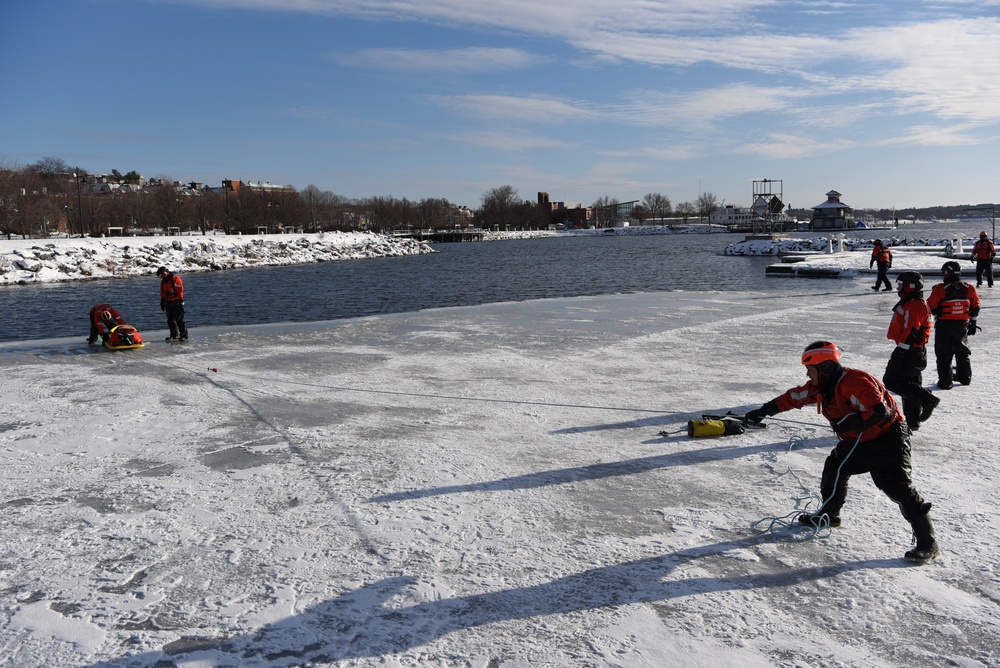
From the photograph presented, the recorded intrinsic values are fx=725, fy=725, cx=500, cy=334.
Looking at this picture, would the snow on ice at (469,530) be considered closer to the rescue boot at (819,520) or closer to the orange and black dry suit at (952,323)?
the rescue boot at (819,520)

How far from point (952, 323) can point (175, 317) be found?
13.0m

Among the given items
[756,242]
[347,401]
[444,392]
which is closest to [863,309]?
[444,392]

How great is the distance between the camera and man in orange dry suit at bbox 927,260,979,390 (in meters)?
8.74

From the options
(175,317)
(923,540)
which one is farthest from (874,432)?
(175,317)

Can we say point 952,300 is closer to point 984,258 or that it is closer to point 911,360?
point 911,360

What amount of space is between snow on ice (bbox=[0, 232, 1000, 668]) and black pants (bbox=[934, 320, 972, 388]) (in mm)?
389

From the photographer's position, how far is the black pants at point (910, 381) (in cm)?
732

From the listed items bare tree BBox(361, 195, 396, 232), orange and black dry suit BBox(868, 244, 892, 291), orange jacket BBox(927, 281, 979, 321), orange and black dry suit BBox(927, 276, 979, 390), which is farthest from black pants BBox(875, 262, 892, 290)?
bare tree BBox(361, 195, 396, 232)

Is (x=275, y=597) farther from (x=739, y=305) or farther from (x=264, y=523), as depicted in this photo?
(x=739, y=305)

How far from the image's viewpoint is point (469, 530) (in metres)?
5.05

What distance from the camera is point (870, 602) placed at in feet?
13.4

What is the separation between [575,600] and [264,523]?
2.37 meters

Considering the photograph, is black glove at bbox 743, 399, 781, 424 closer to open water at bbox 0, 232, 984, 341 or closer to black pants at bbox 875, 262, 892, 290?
open water at bbox 0, 232, 984, 341

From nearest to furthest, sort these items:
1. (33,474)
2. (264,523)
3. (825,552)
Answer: (825,552) < (264,523) < (33,474)
